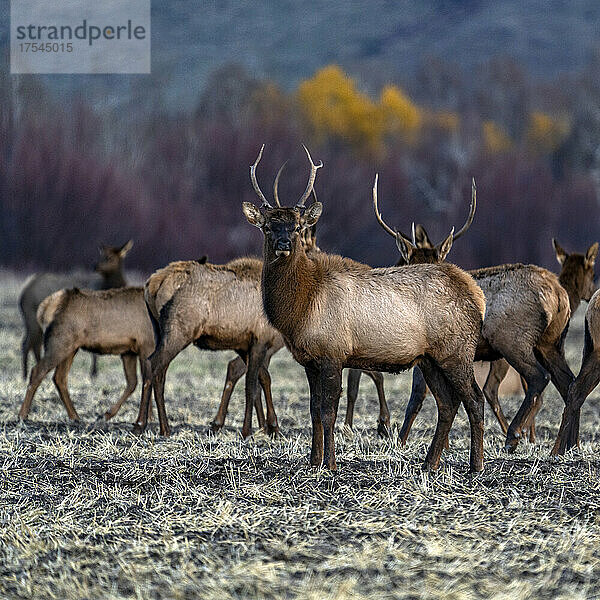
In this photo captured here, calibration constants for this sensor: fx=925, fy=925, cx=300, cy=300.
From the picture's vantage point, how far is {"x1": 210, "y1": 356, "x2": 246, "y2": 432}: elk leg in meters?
10.6

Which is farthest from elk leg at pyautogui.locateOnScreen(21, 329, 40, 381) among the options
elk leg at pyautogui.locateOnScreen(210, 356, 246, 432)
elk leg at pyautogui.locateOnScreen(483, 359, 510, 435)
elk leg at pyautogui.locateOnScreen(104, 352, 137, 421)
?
elk leg at pyautogui.locateOnScreen(483, 359, 510, 435)

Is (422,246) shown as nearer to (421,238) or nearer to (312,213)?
(421,238)

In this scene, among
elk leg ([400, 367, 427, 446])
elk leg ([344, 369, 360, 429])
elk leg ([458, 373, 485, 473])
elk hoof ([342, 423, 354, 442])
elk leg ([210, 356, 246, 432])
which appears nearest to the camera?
elk leg ([458, 373, 485, 473])

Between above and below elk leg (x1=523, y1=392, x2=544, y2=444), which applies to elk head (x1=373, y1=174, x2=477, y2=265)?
above

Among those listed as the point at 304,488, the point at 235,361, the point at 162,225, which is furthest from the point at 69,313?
the point at 162,225

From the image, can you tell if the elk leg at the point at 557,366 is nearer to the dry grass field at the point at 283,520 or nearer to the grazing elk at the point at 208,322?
the dry grass field at the point at 283,520

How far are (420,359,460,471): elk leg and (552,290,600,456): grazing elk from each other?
1353 mm

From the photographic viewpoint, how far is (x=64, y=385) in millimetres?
11352

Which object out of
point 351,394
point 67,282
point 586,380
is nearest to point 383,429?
point 351,394

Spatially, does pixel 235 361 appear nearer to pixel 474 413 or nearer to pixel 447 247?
pixel 447 247

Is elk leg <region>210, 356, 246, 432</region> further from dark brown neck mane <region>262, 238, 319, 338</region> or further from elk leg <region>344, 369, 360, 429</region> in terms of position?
dark brown neck mane <region>262, 238, 319, 338</region>

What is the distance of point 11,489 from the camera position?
6.99 metres

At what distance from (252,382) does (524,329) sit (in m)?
2.99

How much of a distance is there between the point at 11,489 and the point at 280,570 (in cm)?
283
